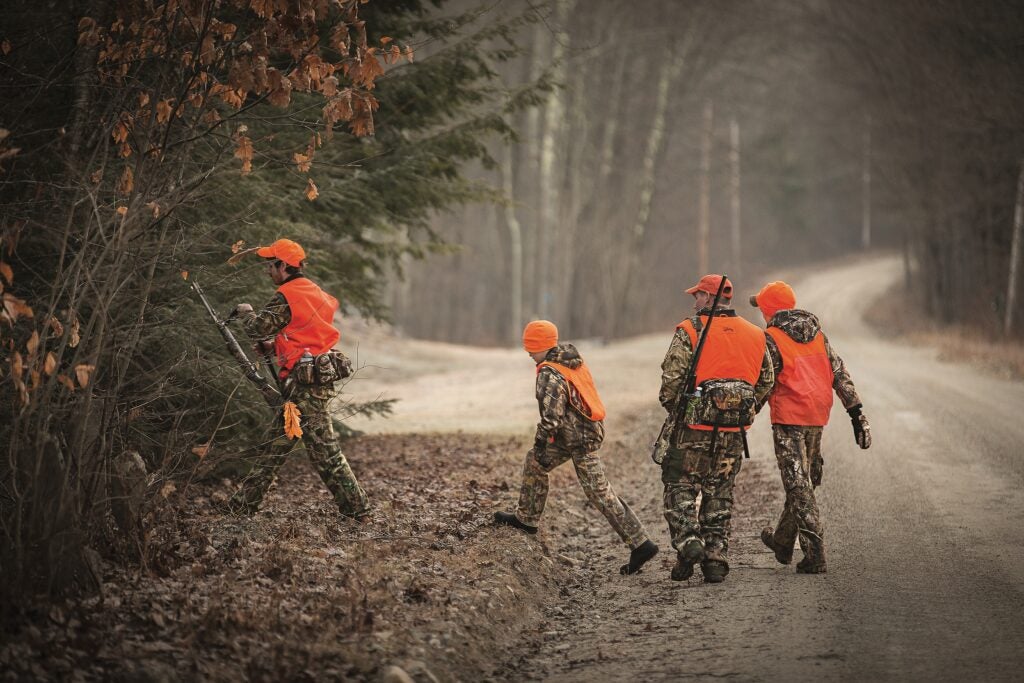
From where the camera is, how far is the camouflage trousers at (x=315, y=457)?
317 inches

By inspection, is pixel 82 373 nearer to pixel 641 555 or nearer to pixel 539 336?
pixel 539 336

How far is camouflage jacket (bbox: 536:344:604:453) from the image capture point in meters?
7.56

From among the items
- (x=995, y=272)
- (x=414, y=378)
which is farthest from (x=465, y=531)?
(x=995, y=272)

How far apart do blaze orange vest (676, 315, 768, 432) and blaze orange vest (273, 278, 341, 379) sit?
282cm

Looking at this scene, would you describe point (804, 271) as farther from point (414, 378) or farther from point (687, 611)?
point (687, 611)

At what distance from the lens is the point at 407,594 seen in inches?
256

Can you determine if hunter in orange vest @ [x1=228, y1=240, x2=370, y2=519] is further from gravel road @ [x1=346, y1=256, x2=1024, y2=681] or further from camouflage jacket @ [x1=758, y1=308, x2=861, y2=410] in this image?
camouflage jacket @ [x1=758, y1=308, x2=861, y2=410]

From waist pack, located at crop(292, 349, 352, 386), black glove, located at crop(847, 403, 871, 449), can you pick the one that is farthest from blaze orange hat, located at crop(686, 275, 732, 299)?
waist pack, located at crop(292, 349, 352, 386)

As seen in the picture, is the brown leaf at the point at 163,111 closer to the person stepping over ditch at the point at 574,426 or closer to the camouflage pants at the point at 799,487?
the person stepping over ditch at the point at 574,426

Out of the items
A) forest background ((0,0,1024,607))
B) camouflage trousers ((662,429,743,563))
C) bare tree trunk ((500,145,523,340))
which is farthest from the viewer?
bare tree trunk ((500,145,523,340))

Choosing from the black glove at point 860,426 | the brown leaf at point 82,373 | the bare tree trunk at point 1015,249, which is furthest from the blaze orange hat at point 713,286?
the bare tree trunk at point 1015,249

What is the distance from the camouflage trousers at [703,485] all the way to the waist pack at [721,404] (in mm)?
117

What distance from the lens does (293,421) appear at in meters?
7.46

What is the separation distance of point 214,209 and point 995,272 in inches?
→ 1061
